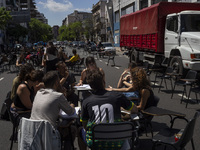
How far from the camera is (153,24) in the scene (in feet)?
45.9

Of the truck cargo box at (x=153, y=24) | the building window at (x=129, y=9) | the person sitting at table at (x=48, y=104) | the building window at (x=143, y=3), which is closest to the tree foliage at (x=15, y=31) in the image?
the building window at (x=129, y=9)

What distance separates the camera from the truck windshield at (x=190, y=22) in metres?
11.7

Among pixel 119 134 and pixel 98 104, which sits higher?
pixel 98 104

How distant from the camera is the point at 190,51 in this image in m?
10.9

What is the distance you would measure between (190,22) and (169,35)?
1.24m

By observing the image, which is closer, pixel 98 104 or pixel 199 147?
pixel 98 104

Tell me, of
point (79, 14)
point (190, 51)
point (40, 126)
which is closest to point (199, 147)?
point (40, 126)

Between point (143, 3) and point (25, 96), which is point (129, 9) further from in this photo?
point (25, 96)

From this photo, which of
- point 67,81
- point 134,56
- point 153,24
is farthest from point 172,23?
point 67,81

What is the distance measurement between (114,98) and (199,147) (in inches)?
90.3

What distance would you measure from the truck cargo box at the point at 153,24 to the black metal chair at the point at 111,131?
11.1 meters

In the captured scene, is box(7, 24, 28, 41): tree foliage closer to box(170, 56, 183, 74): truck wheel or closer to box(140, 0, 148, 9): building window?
box(140, 0, 148, 9): building window

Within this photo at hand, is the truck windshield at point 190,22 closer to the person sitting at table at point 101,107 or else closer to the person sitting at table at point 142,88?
the person sitting at table at point 142,88

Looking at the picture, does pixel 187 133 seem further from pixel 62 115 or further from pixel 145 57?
pixel 145 57
